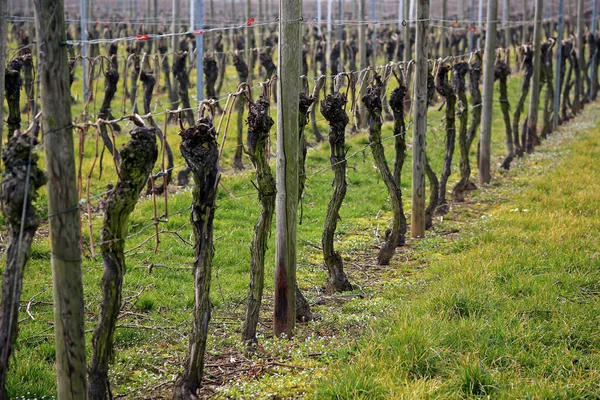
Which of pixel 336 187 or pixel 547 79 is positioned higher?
pixel 547 79

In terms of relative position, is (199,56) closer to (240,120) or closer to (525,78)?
(240,120)

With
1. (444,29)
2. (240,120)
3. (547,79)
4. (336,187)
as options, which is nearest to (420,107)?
(336,187)

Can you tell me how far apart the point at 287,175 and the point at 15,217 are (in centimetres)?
218

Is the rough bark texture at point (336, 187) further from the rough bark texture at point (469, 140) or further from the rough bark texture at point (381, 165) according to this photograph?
the rough bark texture at point (469, 140)

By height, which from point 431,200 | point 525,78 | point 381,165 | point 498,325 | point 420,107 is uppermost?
point 525,78

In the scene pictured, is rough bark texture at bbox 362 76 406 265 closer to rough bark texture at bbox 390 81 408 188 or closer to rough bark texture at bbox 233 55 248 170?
rough bark texture at bbox 390 81 408 188

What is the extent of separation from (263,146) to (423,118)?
10.8ft

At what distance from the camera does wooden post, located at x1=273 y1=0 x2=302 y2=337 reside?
16.8 feet

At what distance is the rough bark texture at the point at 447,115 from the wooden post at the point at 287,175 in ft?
13.4

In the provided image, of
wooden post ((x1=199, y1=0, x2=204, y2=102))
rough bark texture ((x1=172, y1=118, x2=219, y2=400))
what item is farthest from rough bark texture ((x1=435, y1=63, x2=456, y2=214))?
rough bark texture ((x1=172, y1=118, x2=219, y2=400))

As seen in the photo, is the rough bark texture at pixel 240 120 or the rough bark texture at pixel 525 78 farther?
the rough bark texture at pixel 525 78

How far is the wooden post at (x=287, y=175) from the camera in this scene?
5.12 meters

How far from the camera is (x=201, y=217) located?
14.1 feet

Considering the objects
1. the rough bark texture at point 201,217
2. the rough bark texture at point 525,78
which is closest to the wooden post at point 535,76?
the rough bark texture at point 525,78
